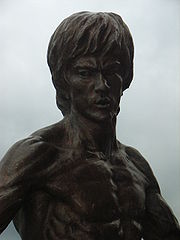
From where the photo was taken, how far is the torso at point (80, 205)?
344 centimetres

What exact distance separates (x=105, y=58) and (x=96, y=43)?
0.42 ft

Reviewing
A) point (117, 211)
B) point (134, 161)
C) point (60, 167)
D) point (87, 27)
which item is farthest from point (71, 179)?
point (87, 27)

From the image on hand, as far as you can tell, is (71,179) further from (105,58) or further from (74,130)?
(105,58)

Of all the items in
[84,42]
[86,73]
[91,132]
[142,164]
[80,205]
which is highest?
[84,42]

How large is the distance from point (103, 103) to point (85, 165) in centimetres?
45

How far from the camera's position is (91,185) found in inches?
139

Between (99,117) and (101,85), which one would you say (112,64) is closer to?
(101,85)

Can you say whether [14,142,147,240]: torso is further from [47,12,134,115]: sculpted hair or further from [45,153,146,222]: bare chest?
[47,12,134,115]: sculpted hair

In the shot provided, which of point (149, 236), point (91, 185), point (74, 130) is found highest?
point (74, 130)

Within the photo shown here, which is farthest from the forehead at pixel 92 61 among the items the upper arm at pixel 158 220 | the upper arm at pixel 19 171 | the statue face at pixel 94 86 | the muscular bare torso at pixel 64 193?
the upper arm at pixel 158 220

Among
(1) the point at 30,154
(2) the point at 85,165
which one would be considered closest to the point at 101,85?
(2) the point at 85,165

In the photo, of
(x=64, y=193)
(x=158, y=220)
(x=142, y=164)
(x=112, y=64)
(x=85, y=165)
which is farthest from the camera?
(x=142, y=164)

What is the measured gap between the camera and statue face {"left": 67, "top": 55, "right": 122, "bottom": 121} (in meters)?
3.65

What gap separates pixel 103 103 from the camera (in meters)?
3.66
